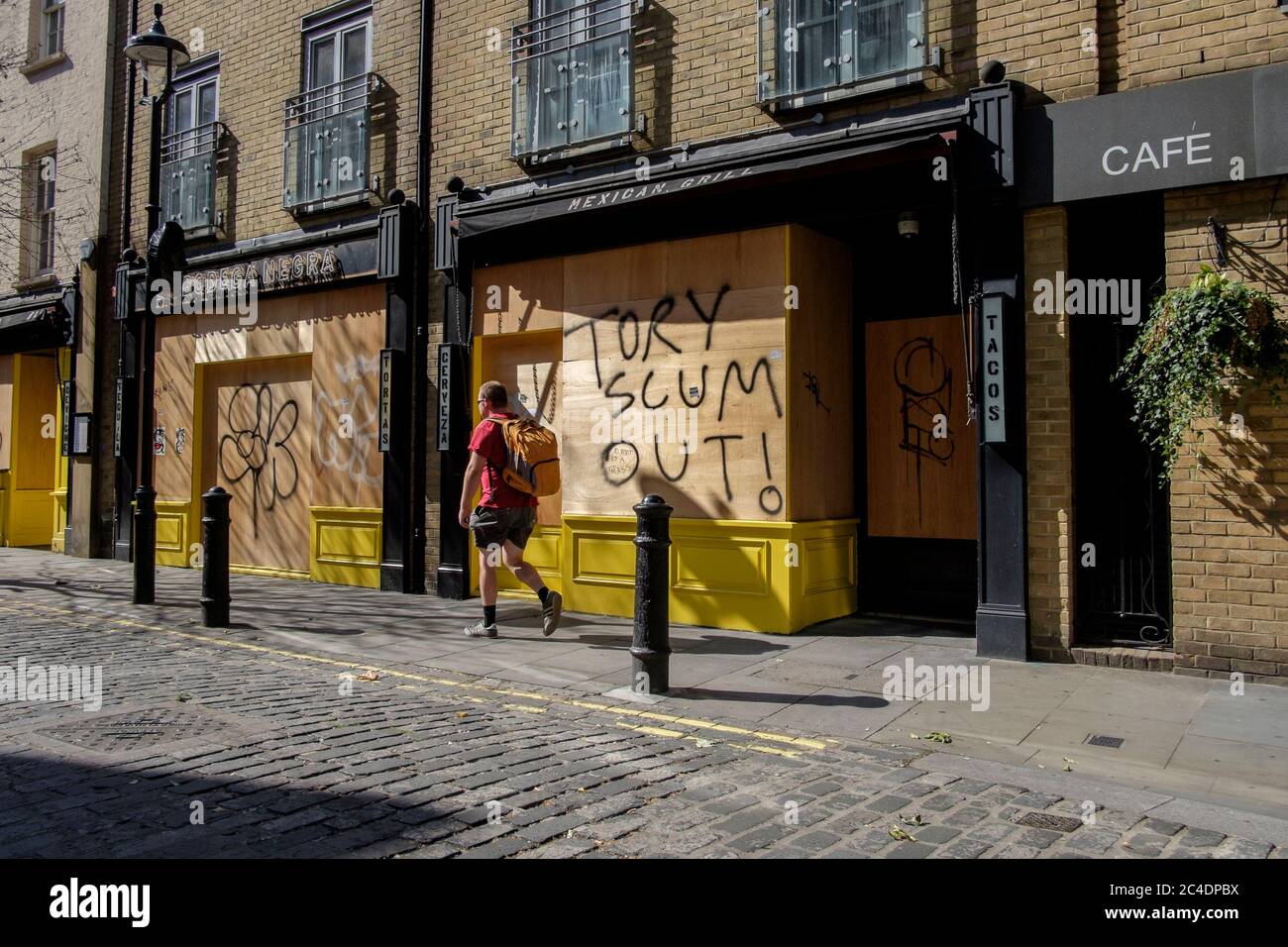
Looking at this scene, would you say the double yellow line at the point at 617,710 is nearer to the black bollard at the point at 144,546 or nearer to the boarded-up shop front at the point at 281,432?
the black bollard at the point at 144,546

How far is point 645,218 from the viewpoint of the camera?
8969mm

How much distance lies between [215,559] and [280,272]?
4.61 meters

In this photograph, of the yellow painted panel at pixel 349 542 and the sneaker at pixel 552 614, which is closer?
the sneaker at pixel 552 614

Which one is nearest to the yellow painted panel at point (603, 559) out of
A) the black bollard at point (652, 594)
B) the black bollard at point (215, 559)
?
the black bollard at point (652, 594)

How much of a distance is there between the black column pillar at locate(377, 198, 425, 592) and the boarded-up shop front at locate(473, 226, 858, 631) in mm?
1643

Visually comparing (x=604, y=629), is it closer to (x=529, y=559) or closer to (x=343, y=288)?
(x=529, y=559)

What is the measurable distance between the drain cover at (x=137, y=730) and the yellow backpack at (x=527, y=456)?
3.29 metres

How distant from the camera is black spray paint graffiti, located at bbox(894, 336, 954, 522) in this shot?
881 cm

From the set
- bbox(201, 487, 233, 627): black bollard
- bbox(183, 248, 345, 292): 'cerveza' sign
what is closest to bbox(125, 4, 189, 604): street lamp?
bbox(183, 248, 345, 292): 'cerveza' sign

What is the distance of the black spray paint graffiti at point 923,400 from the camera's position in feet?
28.9

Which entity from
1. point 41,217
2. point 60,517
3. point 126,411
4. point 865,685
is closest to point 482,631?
point 865,685

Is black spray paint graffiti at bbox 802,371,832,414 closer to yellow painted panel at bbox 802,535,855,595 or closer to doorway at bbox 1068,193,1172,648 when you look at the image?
yellow painted panel at bbox 802,535,855,595

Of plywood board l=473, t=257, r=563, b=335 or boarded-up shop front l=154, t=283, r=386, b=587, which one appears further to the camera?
boarded-up shop front l=154, t=283, r=386, b=587

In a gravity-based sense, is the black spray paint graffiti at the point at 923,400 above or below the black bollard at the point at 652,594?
above
